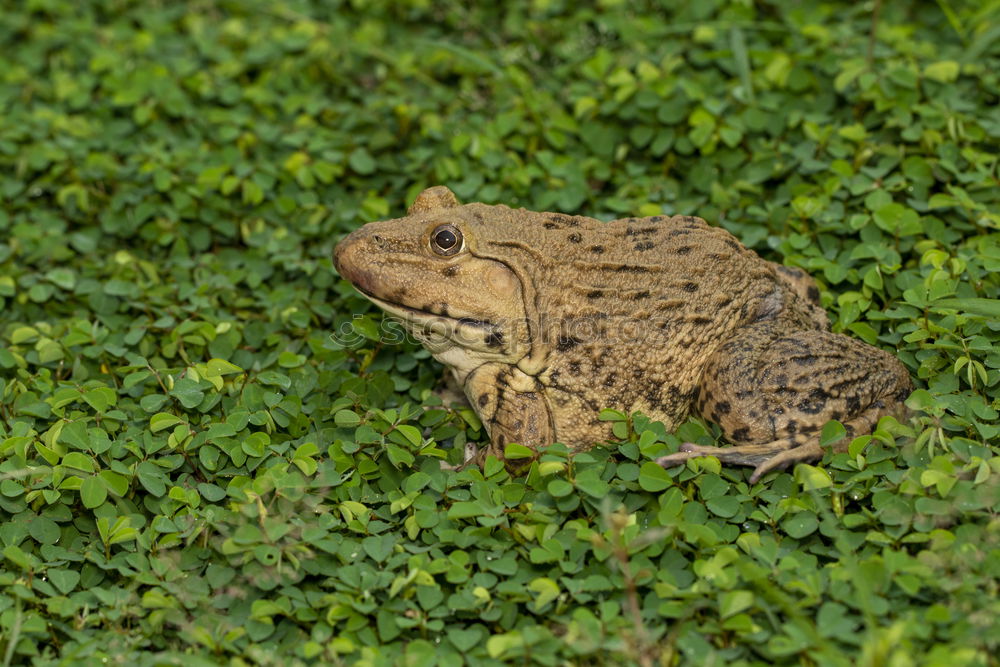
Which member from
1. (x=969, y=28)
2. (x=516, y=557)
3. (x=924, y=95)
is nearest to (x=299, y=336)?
(x=516, y=557)

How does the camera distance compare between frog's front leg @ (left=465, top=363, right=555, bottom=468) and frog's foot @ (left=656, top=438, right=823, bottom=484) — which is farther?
frog's front leg @ (left=465, top=363, right=555, bottom=468)

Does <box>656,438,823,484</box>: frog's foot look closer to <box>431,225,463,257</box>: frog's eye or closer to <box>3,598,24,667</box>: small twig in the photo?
<box>431,225,463,257</box>: frog's eye

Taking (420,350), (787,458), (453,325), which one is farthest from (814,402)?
(420,350)

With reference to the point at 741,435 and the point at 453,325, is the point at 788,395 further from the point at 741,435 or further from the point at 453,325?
the point at 453,325

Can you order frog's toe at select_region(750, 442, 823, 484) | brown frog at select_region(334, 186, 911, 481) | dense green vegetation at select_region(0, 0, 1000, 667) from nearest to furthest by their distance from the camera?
dense green vegetation at select_region(0, 0, 1000, 667), frog's toe at select_region(750, 442, 823, 484), brown frog at select_region(334, 186, 911, 481)

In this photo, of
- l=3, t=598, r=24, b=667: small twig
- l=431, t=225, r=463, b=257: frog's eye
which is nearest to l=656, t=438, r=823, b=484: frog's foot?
l=431, t=225, r=463, b=257: frog's eye
